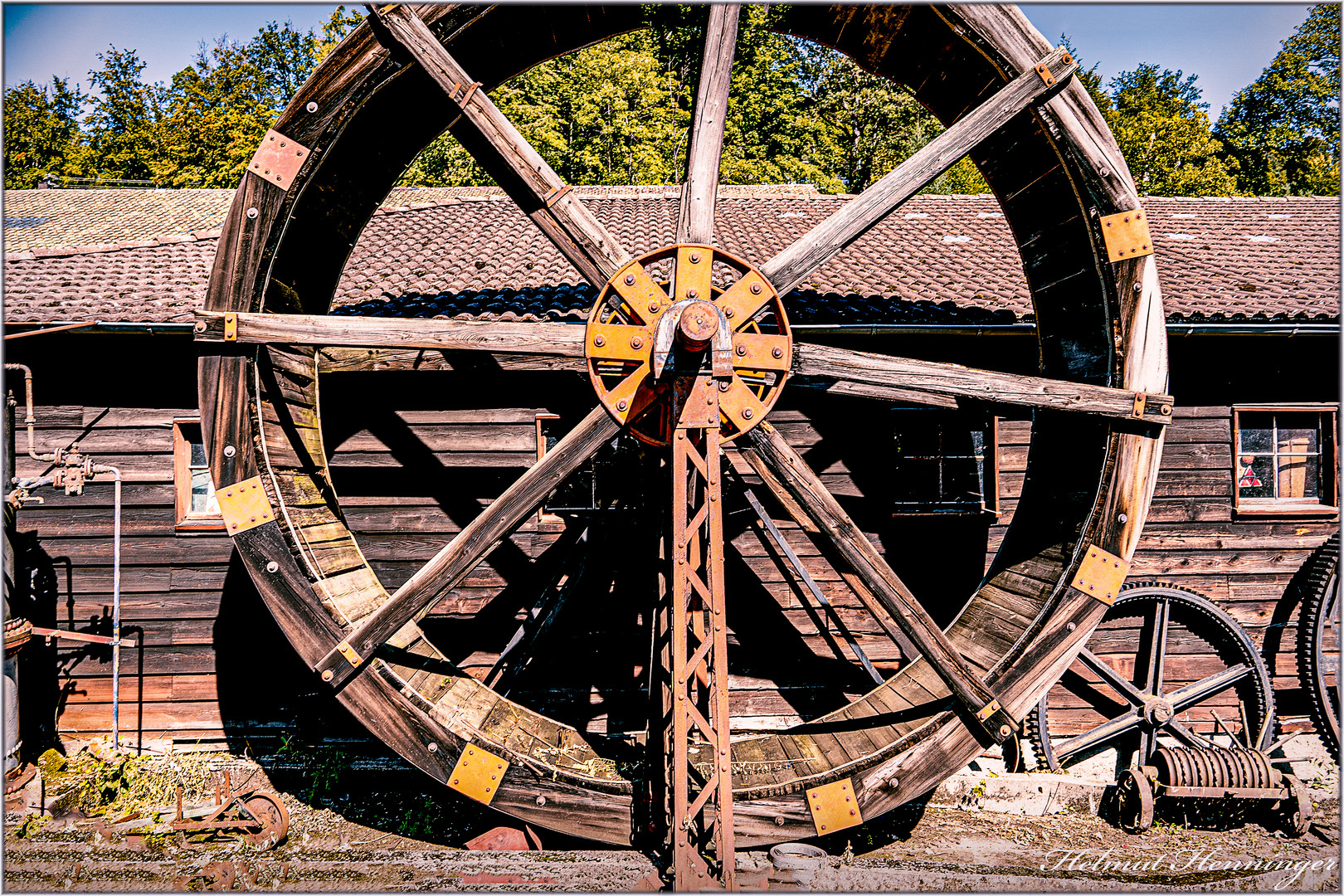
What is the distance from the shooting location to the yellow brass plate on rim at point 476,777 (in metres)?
3.66

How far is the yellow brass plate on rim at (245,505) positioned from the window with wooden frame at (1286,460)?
7.00 meters

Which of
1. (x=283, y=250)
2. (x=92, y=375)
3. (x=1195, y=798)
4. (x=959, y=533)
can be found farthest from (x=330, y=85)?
(x=1195, y=798)

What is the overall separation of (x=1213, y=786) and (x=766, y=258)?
17.2 ft

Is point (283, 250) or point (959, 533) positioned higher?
point (283, 250)

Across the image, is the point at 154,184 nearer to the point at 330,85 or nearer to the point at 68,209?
the point at 68,209

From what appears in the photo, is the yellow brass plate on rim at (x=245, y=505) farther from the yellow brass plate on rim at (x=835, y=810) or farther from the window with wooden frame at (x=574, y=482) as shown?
the yellow brass plate on rim at (x=835, y=810)

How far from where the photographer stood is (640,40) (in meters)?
22.6

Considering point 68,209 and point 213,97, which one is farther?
point 213,97

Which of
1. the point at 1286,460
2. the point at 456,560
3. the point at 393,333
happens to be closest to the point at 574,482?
the point at 456,560

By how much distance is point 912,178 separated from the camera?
387 centimetres

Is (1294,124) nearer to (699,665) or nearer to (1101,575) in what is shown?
(1101,575)

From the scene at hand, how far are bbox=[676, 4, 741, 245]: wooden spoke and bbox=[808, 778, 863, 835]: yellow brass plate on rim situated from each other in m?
2.88

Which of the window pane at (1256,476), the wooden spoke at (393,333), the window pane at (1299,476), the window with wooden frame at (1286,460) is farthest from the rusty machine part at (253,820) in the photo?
the window pane at (1299,476)

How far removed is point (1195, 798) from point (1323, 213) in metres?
6.44
